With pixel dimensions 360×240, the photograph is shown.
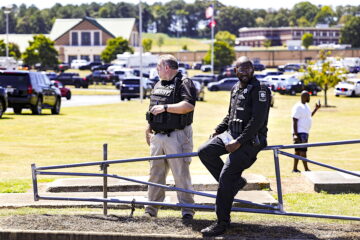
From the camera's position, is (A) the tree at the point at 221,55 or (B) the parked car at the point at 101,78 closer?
(B) the parked car at the point at 101,78

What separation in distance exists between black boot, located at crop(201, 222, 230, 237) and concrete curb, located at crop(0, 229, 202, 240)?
0.41 feet

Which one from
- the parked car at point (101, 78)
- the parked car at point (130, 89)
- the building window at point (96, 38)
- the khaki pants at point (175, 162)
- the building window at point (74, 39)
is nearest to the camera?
the khaki pants at point (175, 162)

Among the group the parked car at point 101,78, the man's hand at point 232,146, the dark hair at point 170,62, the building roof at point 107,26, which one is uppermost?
the building roof at point 107,26

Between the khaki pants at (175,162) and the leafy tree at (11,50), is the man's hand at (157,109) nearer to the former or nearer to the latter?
the khaki pants at (175,162)

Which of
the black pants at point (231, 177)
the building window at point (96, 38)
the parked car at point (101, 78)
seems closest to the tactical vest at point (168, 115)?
the black pants at point (231, 177)

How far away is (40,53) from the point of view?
357 feet

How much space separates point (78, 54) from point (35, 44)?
44561mm

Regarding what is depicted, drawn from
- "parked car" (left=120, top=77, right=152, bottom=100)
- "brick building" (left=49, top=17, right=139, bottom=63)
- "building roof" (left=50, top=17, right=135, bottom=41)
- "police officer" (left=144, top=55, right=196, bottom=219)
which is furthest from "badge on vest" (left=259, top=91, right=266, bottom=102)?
"building roof" (left=50, top=17, right=135, bottom=41)

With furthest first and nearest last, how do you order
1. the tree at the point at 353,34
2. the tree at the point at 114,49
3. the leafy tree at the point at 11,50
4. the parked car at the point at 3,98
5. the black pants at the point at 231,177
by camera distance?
the tree at the point at 353,34
the tree at the point at 114,49
the leafy tree at the point at 11,50
the parked car at the point at 3,98
the black pants at the point at 231,177

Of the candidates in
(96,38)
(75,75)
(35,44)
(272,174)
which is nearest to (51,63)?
(35,44)

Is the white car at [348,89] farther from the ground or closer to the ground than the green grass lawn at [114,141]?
closer to the ground

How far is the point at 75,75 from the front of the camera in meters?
80.2

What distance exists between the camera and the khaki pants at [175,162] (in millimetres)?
8422

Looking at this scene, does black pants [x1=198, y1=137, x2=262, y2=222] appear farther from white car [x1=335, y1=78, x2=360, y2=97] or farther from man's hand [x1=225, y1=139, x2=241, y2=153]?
white car [x1=335, y1=78, x2=360, y2=97]
